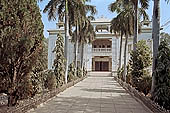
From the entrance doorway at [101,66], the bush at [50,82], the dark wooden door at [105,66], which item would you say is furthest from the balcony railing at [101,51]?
the bush at [50,82]

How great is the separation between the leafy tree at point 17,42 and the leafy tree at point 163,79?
15.2ft

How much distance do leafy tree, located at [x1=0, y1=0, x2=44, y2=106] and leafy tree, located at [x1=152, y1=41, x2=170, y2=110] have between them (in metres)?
4.64

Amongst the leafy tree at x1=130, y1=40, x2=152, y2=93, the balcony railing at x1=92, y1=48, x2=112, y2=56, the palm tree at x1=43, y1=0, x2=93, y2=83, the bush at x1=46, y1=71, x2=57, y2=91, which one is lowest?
the bush at x1=46, y1=71, x2=57, y2=91

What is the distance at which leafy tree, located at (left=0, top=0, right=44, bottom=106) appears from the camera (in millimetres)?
5906

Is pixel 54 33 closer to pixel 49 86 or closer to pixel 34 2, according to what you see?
pixel 49 86

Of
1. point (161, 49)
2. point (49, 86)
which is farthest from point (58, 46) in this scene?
point (161, 49)

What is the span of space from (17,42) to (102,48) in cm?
3384

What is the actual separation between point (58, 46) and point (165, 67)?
29.3 ft

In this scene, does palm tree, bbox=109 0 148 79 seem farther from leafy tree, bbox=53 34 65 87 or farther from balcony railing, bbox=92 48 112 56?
balcony railing, bbox=92 48 112 56

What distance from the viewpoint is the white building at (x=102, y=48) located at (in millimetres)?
37500

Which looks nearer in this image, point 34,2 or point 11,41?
point 11,41

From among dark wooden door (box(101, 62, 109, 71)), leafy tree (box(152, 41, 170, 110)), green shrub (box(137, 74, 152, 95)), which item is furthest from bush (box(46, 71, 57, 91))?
dark wooden door (box(101, 62, 109, 71))

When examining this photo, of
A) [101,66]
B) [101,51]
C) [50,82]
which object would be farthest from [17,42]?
[101,66]

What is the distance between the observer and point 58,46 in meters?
14.4
